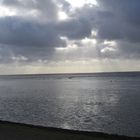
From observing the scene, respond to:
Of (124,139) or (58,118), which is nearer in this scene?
(124,139)

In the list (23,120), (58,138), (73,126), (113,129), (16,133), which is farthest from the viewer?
(23,120)

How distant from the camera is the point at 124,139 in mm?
21703

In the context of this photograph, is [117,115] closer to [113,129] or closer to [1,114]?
[113,129]

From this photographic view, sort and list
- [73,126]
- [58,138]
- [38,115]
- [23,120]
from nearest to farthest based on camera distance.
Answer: [58,138] < [73,126] < [23,120] < [38,115]

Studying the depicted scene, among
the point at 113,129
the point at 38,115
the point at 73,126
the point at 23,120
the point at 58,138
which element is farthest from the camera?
the point at 38,115

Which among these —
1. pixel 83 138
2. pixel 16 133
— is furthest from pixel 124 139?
pixel 16 133

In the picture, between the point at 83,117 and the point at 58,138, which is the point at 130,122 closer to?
the point at 83,117

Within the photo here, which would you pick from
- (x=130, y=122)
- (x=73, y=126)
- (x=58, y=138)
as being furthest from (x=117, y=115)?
(x=58, y=138)

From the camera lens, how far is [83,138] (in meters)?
20.5

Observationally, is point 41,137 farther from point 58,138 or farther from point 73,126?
point 73,126

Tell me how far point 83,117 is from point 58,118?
3020 millimetres

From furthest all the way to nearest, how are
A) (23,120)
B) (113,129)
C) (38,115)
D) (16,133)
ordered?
(38,115) → (23,120) → (113,129) → (16,133)

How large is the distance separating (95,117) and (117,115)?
301 cm

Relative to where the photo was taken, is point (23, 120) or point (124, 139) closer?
point (124, 139)
